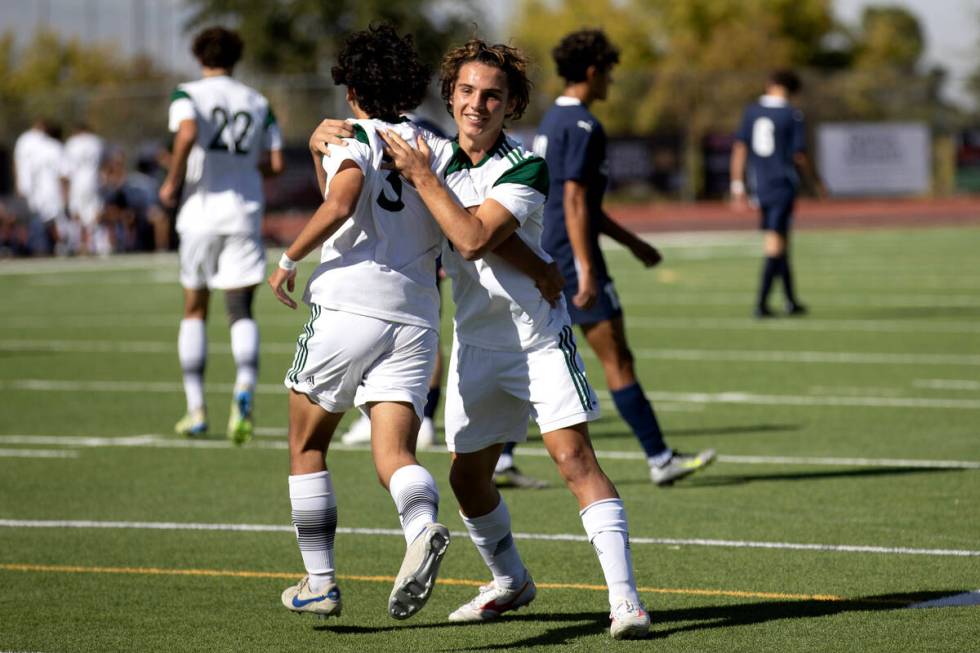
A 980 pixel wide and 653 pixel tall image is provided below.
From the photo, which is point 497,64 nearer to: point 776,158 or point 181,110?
point 181,110

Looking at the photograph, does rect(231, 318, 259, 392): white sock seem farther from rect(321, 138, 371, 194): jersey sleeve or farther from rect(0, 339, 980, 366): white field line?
rect(321, 138, 371, 194): jersey sleeve

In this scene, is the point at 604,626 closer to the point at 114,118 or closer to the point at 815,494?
the point at 815,494

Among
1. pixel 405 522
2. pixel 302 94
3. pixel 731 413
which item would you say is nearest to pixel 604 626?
pixel 405 522

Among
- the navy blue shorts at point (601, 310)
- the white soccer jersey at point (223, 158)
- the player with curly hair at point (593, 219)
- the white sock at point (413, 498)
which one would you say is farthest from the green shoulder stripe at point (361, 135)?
the white soccer jersey at point (223, 158)

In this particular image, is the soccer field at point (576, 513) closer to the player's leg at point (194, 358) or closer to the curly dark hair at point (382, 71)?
the player's leg at point (194, 358)

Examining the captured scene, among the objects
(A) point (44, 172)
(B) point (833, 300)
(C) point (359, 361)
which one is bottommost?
(B) point (833, 300)

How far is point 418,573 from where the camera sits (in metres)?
4.78

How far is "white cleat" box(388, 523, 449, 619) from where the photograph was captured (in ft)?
15.7

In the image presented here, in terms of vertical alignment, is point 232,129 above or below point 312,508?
above

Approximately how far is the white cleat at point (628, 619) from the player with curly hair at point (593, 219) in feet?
9.68

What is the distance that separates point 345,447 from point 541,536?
2925mm

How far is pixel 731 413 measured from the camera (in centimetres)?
1100

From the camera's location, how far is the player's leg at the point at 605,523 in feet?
16.9

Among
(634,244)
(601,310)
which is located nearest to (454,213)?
(634,244)
